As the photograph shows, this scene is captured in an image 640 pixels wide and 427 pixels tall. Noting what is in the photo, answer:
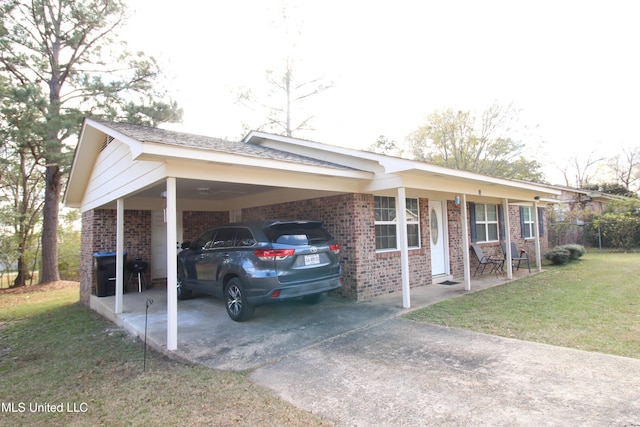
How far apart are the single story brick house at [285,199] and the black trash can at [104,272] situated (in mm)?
445

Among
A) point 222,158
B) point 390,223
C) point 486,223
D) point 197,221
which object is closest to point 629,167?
point 486,223

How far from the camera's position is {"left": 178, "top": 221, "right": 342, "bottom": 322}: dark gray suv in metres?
5.52

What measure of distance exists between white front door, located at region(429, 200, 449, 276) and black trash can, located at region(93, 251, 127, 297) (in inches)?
312

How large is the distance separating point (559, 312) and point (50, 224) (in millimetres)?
16758

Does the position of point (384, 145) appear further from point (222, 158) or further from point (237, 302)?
point (222, 158)

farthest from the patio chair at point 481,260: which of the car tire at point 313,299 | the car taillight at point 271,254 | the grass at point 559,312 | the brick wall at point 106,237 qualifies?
the brick wall at point 106,237

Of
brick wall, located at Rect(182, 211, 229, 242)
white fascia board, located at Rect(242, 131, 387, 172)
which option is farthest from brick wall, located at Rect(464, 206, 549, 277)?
brick wall, located at Rect(182, 211, 229, 242)

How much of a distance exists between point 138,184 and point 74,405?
3.39 meters

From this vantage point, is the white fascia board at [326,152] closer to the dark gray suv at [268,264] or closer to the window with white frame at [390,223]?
the window with white frame at [390,223]

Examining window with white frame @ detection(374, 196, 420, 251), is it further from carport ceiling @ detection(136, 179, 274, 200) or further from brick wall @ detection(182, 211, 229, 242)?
brick wall @ detection(182, 211, 229, 242)

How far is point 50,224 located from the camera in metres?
14.0

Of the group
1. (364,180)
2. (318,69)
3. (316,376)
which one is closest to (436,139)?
(318,69)

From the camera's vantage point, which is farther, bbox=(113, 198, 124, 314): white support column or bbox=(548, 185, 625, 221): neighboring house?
bbox=(548, 185, 625, 221): neighboring house

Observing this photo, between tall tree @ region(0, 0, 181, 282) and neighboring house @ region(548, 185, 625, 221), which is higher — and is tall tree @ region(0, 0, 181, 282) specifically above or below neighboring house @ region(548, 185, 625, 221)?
above
